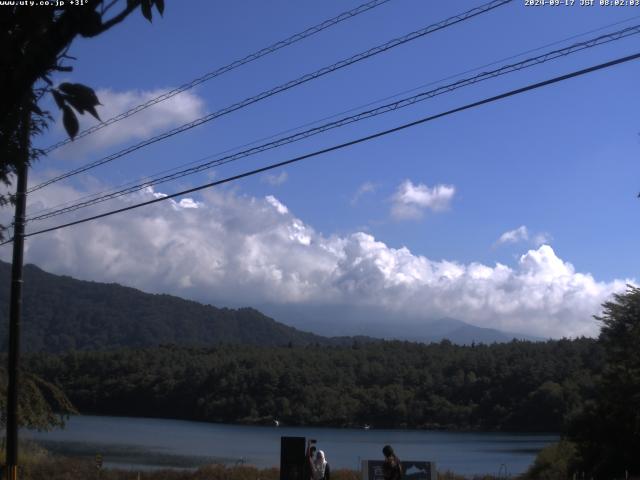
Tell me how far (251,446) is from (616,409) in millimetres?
26018

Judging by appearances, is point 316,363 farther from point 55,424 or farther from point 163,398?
point 55,424

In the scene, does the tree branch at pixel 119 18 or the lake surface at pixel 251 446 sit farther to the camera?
the lake surface at pixel 251 446

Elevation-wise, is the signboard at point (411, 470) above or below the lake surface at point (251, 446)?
above

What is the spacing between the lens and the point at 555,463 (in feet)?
107

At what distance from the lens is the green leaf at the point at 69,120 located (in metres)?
4.77

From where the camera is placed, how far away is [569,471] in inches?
1236

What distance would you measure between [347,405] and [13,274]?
199 ft

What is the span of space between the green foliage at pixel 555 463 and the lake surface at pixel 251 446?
8.02 feet

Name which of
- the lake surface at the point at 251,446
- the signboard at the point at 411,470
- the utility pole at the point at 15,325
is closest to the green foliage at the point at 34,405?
the utility pole at the point at 15,325

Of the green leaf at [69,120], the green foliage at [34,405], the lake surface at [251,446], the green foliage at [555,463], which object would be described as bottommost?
the lake surface at [251,446]

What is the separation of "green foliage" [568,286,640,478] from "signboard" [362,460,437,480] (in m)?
14.9

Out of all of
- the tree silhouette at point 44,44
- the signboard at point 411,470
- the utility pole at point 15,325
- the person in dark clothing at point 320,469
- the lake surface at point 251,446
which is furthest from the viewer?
the lake surface at point 251,446

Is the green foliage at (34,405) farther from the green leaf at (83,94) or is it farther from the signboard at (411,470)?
the green leaf at (83,94)

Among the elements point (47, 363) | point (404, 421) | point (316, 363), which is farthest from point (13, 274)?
point (316, 363)
